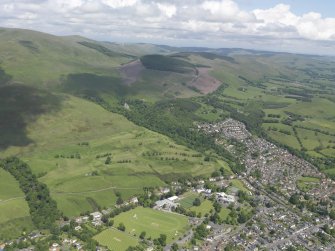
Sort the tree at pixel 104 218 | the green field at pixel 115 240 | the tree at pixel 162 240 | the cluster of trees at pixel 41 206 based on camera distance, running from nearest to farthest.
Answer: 1. the green field at pixel 115 240
2. the tree at pixel 162 240
3. the cluster of trees at pixel 41 206
4. the tree at pixel 104 218

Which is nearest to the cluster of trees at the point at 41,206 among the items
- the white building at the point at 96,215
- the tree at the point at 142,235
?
the white building at the point at 96,215

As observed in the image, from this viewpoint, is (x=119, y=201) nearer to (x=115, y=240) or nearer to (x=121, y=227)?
(x=121, y=227)

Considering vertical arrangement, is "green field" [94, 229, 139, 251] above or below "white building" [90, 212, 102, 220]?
above

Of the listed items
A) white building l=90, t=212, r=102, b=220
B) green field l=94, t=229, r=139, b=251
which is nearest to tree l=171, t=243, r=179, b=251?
green field l=94, t=229, r=139, b=251

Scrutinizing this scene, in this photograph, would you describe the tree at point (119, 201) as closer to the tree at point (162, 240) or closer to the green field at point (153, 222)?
the green field at point (153, 222)

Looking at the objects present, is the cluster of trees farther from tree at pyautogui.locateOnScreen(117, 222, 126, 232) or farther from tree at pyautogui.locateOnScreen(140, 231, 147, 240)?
tree at pyautogui.locateOnScreen(140, 231, 147, 240)

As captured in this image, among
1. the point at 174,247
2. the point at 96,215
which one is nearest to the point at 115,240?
→ the point at 174,247

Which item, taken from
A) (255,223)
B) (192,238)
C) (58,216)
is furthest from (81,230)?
(255,223)
